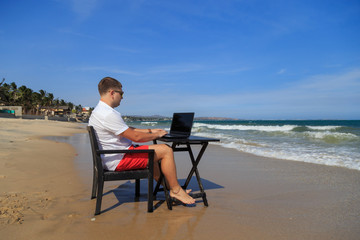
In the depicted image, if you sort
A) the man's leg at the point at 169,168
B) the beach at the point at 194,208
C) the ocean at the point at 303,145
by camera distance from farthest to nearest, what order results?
the ocean at the point at 303,145, the man's leg at the point at 169,168, the beach at the point at 194,208

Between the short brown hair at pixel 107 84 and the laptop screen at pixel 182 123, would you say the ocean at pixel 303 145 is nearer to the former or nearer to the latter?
the laptop screen at pixel 182 123

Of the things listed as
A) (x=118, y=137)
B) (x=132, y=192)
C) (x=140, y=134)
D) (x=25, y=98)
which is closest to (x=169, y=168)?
(x=140, y=134)

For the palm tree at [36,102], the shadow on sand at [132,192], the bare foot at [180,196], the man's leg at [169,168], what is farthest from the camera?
the palm tree at [36,102]

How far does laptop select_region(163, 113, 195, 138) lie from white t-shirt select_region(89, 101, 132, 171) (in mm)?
603

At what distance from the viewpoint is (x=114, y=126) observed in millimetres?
2895

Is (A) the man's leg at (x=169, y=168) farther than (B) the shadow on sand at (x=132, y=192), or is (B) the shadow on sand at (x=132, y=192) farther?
(B) the shadow on sand at (x=132, y=192)

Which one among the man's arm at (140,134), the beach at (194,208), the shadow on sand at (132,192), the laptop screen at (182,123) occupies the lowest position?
the shadow on sand at (132,192)

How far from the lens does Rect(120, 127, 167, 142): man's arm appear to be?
292 centimetres

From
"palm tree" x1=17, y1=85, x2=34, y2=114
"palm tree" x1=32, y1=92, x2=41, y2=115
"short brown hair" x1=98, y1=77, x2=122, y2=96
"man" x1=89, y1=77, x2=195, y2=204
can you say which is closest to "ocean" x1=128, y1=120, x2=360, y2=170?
"man" x1=89, y1=77, x2=195, y2=204

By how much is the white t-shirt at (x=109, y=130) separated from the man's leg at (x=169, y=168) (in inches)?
15.7

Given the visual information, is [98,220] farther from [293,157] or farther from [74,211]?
[293,157]

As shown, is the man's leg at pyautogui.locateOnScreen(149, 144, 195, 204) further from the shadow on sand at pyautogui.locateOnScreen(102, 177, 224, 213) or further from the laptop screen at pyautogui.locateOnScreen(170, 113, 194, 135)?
the laptop screen at pyautogui.locateOnScreen(170, 113, 194, 135)

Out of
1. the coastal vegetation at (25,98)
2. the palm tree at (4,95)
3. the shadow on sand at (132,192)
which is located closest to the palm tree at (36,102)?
the coastal vegetation at (25,98)

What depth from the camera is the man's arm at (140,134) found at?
292cm
